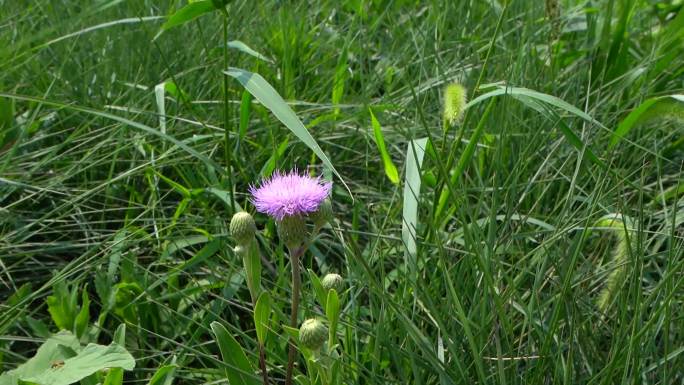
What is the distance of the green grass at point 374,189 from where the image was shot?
99cm

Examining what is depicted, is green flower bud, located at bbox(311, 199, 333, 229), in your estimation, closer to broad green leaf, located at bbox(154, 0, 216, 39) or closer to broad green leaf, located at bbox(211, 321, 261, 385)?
broad green leaf, located at bbox(211, 321, 261, 385)

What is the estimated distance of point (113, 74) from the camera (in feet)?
5.61

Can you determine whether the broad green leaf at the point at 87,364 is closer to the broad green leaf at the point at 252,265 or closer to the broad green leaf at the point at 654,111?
the broad green leaf at the point at 252,265

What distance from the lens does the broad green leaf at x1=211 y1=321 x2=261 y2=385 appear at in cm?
93

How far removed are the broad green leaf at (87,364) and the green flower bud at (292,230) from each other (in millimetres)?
198

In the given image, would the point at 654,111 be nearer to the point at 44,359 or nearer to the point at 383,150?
the point at 383,150

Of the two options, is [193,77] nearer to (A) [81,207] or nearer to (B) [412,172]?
(A) [81,207]

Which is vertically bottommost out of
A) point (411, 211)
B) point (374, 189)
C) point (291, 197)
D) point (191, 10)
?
point (374, 189)

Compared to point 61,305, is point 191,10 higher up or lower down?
higher up

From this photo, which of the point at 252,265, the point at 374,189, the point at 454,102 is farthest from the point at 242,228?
the point at 374,189

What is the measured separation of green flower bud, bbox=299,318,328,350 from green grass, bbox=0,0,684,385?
2.7 inches

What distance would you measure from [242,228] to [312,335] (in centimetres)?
14

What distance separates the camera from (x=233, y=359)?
0.95 meters

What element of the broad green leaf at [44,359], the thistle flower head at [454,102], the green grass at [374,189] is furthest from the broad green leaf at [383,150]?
the broad green leaf at [44,359]
